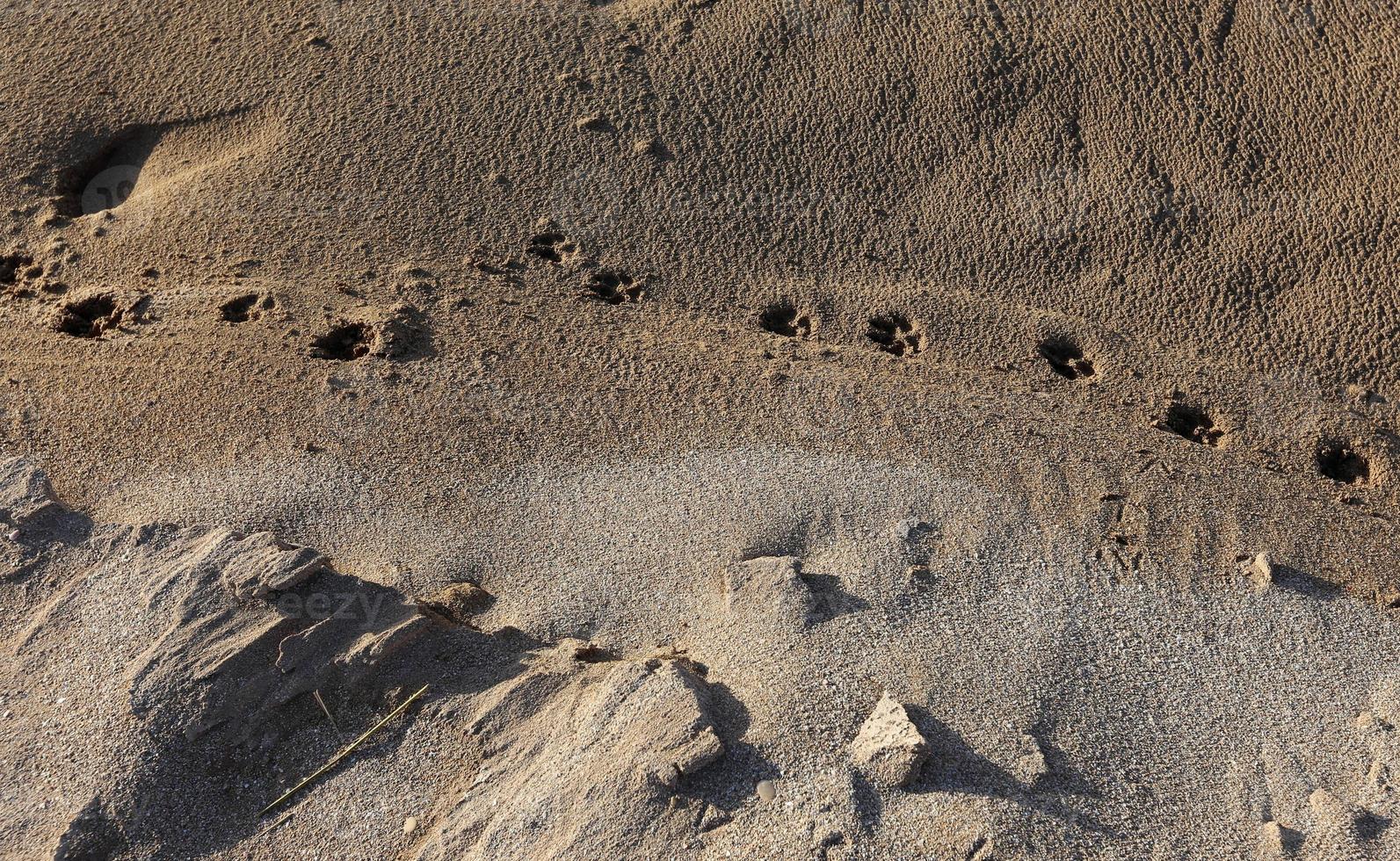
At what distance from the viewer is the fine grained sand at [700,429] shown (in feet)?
12.1

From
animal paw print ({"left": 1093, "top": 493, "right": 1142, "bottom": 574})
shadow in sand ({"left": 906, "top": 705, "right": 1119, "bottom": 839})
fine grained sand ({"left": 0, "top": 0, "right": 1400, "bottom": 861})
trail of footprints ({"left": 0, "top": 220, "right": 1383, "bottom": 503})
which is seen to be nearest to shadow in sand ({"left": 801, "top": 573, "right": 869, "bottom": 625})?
fine grained sand ({"left": 0, "top": 0, "right": 1400, "bottom": 861})

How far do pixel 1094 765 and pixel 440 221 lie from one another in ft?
13.2

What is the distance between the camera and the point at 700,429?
4.84 meters

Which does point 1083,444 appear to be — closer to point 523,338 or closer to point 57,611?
point 523,338

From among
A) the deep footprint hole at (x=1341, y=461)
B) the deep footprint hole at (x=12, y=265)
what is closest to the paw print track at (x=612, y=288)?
the deep footprint hole at (x=12, y=265)

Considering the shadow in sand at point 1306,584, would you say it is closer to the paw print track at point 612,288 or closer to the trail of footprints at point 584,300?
the trail of footprints at point 584,300

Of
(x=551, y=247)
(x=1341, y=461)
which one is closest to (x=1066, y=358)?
(x=1341, y=461)

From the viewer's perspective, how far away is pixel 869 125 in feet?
18.7

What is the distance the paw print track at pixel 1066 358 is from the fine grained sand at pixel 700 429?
0.08m

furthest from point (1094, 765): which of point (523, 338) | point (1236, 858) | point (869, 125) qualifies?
point (869, 125)

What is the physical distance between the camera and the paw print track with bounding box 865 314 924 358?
5328 millimetres

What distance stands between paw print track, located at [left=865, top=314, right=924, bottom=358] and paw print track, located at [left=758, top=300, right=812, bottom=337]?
32 centimetres

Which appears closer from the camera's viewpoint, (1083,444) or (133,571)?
(133,571)

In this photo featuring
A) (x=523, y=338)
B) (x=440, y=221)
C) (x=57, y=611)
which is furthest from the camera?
(x=440, y=221)
